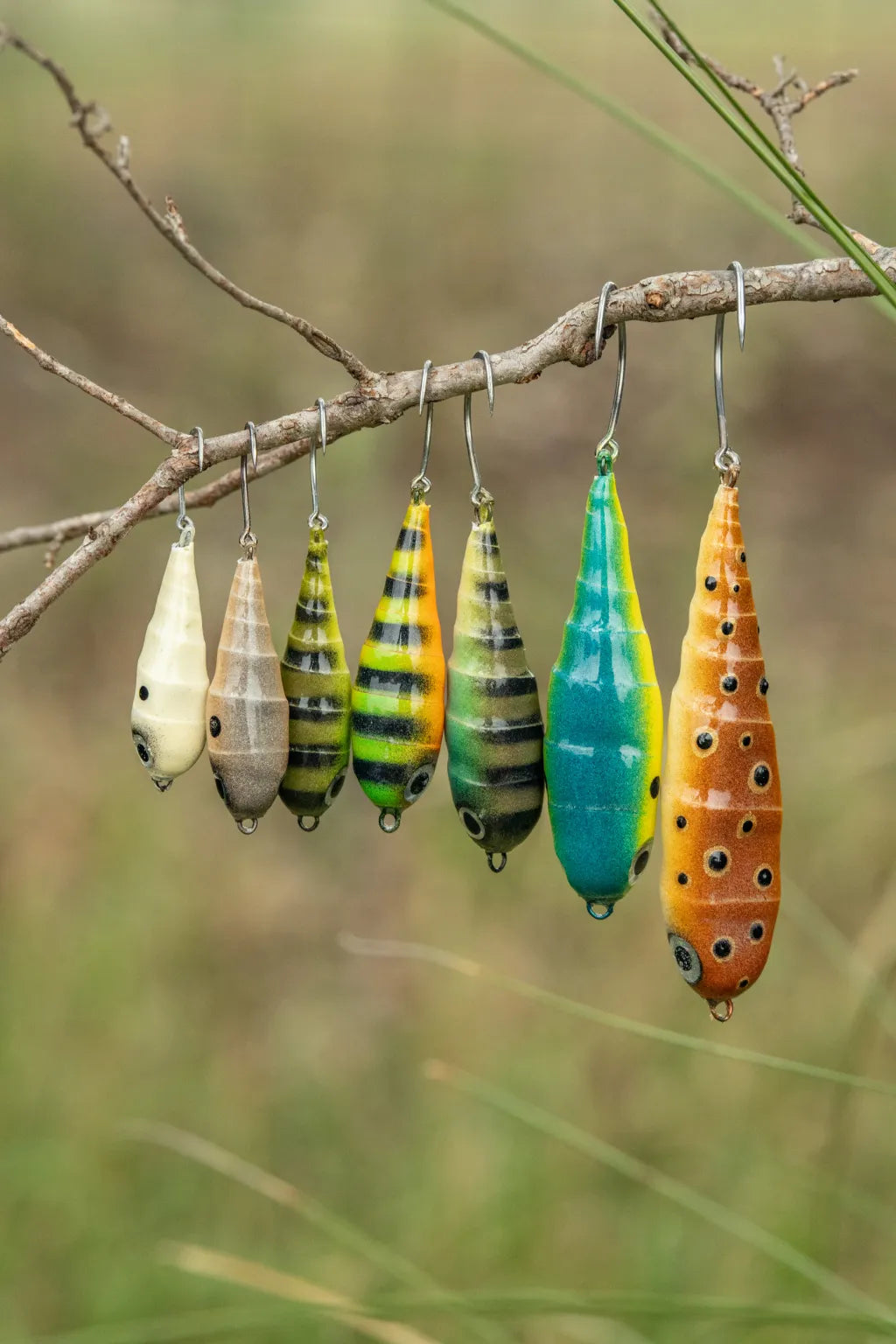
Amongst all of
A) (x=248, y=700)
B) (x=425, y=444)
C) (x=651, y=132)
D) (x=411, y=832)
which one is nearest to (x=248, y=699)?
(x=248, y=700)

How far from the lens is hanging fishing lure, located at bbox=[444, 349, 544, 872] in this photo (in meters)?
0.50

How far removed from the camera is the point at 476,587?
51cm

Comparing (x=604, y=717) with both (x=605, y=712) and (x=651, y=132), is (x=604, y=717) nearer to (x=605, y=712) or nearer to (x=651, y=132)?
(x=605, y=712)

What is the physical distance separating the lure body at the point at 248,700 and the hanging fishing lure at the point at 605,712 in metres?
0.11

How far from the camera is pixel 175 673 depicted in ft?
1.75

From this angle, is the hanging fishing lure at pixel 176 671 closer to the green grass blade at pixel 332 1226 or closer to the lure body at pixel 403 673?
the lure body at pixel 403 673

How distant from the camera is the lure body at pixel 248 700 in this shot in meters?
0.52

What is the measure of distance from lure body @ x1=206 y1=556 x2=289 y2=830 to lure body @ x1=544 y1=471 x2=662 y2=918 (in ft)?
0.37

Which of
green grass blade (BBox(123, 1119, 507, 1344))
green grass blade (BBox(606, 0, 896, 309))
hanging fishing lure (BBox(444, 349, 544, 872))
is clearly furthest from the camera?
green grass blade (BBox(123, 1119, 507, 1344))

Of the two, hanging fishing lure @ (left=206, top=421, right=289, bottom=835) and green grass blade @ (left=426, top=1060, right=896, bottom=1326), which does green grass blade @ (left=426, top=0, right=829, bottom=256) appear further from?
green grass blade @ (left=426, top=1060, right=896, bottom=1326)

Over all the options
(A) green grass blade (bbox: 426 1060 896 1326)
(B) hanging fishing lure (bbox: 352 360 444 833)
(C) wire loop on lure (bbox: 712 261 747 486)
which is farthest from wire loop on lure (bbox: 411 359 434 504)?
(A) green grass blade (bbox: 426 1060 896 1326)

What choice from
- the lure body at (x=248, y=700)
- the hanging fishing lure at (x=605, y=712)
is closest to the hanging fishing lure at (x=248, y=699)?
the lure body at (x=248, y=700)

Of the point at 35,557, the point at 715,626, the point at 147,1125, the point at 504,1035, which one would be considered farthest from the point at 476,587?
the point at 35,557

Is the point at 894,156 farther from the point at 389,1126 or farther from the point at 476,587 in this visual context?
the point at 476,587
